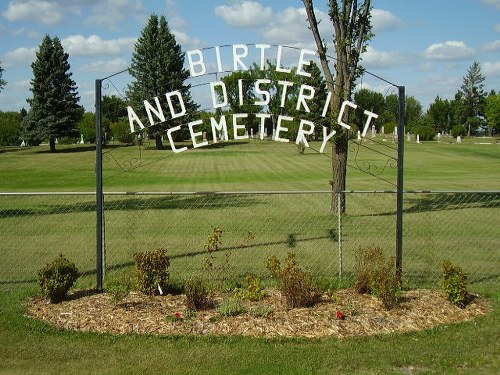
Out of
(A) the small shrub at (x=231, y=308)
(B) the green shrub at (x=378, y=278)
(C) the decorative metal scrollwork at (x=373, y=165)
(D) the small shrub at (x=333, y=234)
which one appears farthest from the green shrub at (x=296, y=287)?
(D) the small shrub at (x=333, y=234)

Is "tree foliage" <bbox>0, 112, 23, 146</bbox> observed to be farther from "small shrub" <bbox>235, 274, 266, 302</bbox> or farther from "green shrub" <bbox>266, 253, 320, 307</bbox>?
"green shrub" <bbox>266, 253, 320, 307</bbox>

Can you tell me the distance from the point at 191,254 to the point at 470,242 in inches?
235

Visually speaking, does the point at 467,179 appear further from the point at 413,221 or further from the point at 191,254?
the point at 191,254

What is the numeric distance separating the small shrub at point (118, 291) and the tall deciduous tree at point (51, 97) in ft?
168

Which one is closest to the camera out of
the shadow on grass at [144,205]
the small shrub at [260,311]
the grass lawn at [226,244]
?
the grass lawn at [226,244]

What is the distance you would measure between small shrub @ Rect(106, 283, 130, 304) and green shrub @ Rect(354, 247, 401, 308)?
3.07 m

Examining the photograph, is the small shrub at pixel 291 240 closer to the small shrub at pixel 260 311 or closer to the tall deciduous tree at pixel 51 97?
the small shrub at pixel 260 311

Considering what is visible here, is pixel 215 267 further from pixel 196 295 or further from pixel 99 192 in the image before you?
pixel 196 295

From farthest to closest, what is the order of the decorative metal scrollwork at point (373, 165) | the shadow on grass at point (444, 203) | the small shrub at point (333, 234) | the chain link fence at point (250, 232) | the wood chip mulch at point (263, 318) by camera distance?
the shadow on grass at point (444, 203)
the small shrub at point (333, 234)
the chain link fence at point (250, 232)
the decorative metal scrollwork at point (373, 165)
the wood chip mulch at point (263, 318)

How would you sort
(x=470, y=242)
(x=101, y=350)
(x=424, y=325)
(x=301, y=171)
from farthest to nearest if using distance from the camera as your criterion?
(x=301, y=171), (x=470, y=242), (x=424, y=325), (x=101, y=350)

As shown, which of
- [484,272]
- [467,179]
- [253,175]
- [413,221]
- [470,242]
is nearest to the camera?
[484,272]

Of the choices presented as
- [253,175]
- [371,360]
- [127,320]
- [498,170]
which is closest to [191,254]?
[127,320]

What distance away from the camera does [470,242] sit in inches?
503

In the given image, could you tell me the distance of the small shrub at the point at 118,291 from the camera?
7316mm
